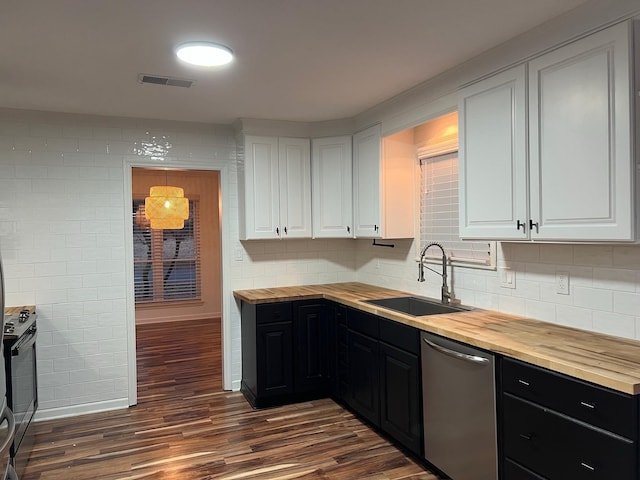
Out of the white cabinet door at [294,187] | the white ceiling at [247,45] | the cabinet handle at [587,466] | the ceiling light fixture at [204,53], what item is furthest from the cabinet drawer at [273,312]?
the cabinet handle at [587,466]

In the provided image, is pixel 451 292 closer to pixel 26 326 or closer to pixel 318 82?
pixel 318 82

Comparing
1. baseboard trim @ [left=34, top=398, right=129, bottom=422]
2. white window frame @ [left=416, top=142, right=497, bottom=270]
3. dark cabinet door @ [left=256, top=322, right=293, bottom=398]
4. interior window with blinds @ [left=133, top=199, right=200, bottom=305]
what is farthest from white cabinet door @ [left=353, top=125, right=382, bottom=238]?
interior window with blinds @ [left=133, top=199, right=200, bottom=305]

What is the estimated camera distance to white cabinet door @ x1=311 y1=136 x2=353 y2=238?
4.17 meters

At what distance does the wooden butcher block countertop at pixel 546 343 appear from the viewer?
1.73 metres

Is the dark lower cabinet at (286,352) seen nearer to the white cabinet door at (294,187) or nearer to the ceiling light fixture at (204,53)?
the white cabinet door at (294,187)

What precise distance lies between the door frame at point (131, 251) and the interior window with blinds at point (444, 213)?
1.73 meters

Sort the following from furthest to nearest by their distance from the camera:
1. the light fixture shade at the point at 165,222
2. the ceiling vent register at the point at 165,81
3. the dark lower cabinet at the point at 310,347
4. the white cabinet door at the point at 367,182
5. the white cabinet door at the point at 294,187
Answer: the light fixture shade at the point at 165,222
the white cabinet door at the point at 294,187
the dark lower cabinet at the point at 310,347
the white cabinet door at the point at 367,182
the ceiling vent register at the point at 165,81

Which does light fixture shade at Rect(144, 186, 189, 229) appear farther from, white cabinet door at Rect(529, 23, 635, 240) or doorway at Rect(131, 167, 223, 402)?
white cabinet door at Rect(529, 23, 635, 240)

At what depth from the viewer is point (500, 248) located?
292 cm

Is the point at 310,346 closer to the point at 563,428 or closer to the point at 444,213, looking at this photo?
the point at 444,213

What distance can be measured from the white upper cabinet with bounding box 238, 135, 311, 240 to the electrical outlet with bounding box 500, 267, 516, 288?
183 centimetres

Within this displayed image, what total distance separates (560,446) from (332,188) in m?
2.80

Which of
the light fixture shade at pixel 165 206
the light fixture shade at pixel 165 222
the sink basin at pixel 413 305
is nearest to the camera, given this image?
the sink basin at pixel 413 305

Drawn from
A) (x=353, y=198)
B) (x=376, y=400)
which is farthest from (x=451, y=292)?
(x=353, y=198)
